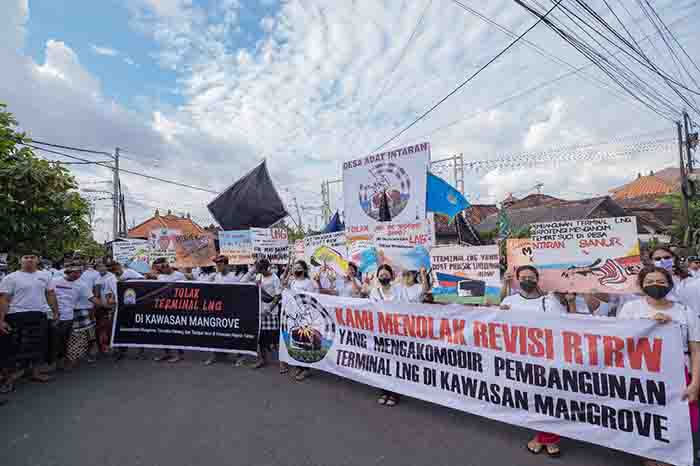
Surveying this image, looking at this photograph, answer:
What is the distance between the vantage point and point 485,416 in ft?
11.6

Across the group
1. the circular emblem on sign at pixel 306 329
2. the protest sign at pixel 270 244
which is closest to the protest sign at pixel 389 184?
the circular emblem on sign at pixel 306 329

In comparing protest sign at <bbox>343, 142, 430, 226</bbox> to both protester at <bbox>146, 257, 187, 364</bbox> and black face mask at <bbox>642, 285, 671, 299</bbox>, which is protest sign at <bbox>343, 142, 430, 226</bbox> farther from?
protester at <bbox>146, 257, 187, 364</bbox>

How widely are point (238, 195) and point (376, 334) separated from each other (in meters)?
4.72

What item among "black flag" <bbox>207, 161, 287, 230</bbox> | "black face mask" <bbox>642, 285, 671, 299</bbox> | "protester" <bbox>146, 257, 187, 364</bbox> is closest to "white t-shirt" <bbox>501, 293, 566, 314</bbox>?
"black face mask" <bbox>642, 285, 671, 299</bbox>

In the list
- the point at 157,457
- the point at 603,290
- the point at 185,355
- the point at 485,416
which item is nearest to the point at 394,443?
the point at 485,416

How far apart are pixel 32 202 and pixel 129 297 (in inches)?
77.6

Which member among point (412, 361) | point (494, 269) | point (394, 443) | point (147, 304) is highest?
point (494, 269)

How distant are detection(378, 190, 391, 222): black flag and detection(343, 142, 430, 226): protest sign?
4 cm

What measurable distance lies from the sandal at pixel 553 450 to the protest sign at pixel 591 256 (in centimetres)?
184

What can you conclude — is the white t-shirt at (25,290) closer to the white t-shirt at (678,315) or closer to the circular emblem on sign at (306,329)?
the circular emblem on sign at (306,329)

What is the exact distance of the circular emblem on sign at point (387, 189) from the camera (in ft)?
17.6

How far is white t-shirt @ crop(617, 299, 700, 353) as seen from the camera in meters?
2.78

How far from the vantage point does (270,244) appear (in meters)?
7.90

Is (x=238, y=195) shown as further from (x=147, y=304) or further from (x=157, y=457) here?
(x=157, y=457)
